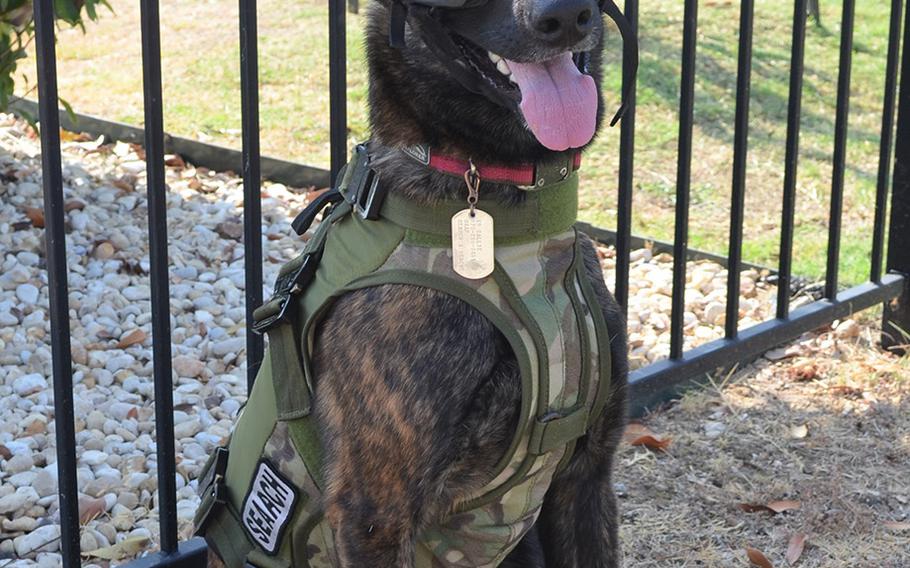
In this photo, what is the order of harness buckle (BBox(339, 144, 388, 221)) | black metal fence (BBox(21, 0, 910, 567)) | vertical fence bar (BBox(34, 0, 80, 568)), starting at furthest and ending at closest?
1. black metal fence (BBox(21, 0, 910, 567))
2. vertical fence bar (BBox(34, 0, 80, 568))
3. harness buckle (BBox(339, 144, 388, 221))

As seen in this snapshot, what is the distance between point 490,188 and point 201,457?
65.4 inches

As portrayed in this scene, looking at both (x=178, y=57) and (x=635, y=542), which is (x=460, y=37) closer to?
(x=635, y=542)

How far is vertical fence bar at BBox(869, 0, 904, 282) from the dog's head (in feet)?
7.84

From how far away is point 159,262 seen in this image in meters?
2.60

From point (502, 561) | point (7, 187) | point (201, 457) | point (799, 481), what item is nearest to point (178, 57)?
point (7, 187)

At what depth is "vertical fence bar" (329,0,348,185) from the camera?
276 cm

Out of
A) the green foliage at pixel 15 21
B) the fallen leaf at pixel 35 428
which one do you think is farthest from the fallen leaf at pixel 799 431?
the green foliage at pixel 15 21

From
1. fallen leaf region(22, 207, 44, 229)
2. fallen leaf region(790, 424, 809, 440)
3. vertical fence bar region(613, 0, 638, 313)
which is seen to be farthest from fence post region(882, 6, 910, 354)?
fallen leaf region(22, 207, 44, 229)

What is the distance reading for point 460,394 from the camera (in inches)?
77.2

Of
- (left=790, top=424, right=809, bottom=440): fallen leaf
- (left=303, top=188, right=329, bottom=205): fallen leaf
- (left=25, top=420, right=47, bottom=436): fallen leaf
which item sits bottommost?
(left=790, top=424, right=809, bottom=440): fallen leaf

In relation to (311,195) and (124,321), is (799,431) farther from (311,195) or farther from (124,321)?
(311,195)

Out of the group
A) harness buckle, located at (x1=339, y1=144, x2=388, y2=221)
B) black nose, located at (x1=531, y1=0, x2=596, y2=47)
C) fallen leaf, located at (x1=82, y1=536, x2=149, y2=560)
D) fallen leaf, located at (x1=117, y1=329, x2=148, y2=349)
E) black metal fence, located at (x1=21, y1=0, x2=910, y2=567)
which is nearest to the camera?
black nose, located at (x1=531, y1=0, x2=596, y2=47)

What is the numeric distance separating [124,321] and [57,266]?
5.53ft

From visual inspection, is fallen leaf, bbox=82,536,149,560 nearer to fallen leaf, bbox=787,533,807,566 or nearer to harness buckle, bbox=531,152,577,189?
harness buckle, bbox=531,152,577,189
